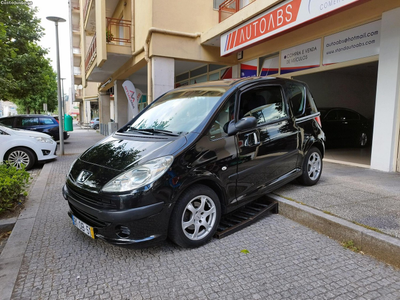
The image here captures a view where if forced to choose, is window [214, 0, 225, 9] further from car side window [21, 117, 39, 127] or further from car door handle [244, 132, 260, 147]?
car side window [21, 117, 39, 127]

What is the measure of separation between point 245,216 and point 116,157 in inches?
75.4

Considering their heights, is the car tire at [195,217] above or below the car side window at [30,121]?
below

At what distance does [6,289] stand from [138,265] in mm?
1155

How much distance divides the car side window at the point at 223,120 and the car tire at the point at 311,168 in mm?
1876

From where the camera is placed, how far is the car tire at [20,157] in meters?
7.54

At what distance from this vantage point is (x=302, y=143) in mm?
4594

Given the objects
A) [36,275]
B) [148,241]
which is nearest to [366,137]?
[148,241]

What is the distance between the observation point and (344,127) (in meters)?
10.6

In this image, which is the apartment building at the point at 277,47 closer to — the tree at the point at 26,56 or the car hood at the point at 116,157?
the tree at the point at 26,56

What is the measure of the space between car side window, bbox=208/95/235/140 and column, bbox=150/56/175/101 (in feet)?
21.5

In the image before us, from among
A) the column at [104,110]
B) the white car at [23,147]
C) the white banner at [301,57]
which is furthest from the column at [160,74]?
the column at [104,110]

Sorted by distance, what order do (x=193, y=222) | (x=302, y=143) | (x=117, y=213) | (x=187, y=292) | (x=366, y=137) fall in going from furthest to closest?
(x=366, y=137) < (x=302, y=143) < (x=193, y=222) < (x=117, y=213) < (x=187, y=292)

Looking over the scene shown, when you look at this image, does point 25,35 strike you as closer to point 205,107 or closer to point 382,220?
point 205,107

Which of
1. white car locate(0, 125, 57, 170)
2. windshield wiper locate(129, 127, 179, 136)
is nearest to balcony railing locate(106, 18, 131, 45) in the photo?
white car locate(0, 125, 57, 170)
